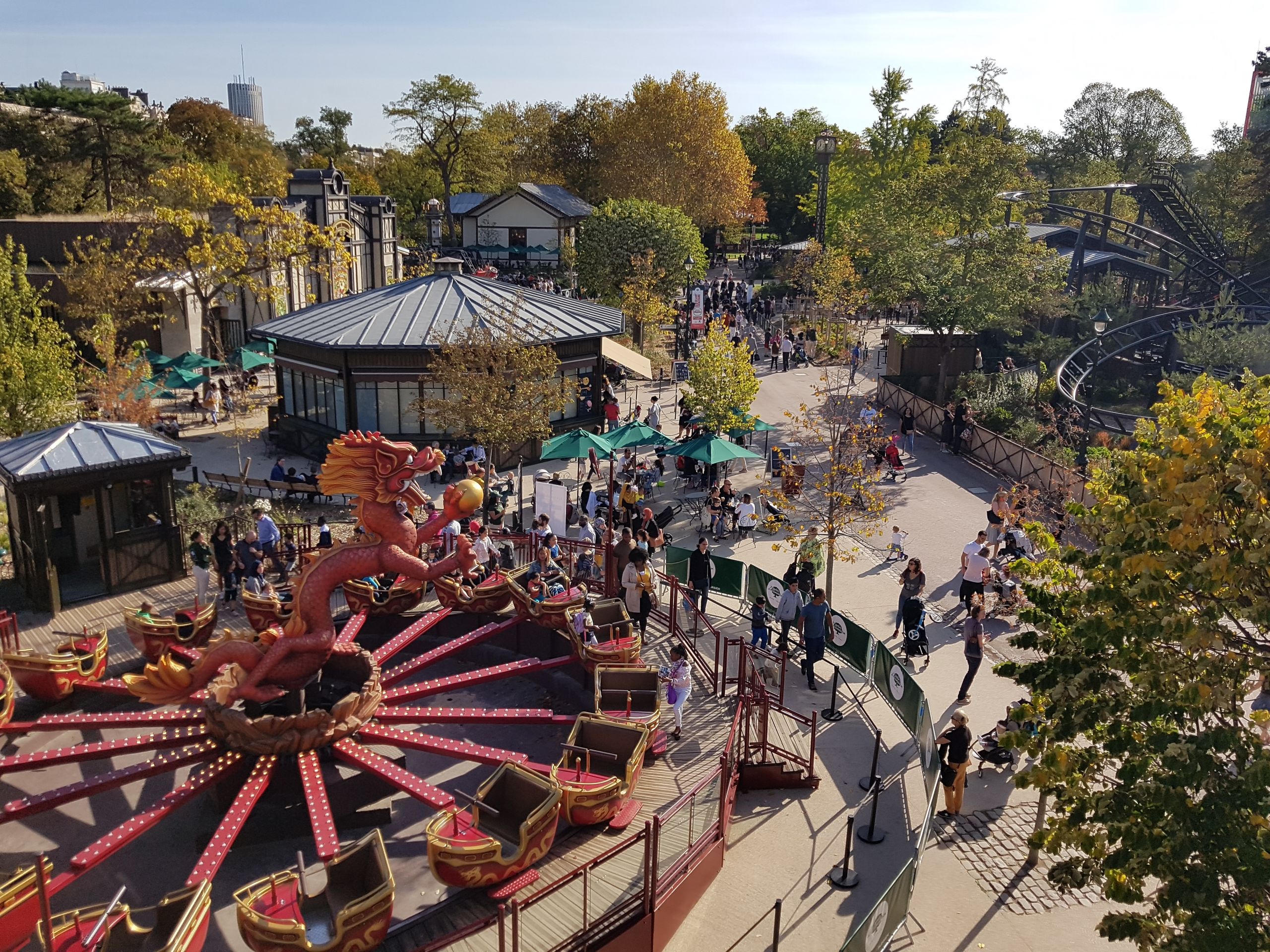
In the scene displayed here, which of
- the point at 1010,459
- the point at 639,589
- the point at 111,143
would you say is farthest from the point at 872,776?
the point at 111,143

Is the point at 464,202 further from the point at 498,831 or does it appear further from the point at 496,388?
the point at 498,831

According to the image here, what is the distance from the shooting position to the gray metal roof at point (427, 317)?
93.7 feet

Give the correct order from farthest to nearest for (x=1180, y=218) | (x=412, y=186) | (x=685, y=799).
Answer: (x=412, y=186)
(x=1180, y=218)
(x=685, y=799)

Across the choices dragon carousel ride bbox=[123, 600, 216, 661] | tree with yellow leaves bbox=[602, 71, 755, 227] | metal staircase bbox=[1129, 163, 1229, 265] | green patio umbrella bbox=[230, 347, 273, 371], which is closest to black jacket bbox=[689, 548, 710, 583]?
dragon carousel ride bbox=[123, 600, 216, 661]

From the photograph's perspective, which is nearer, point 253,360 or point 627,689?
point 627,689

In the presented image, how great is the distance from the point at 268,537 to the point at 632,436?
9538mm

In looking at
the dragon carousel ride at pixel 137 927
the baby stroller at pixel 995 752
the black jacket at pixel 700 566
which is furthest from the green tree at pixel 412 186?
the dragon carousel ride at pixel 137 927

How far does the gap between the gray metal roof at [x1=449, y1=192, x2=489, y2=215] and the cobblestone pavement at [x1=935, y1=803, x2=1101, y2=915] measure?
71109 millimetres

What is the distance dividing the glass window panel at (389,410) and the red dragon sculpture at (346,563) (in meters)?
17.8

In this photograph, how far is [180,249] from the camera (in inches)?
1508

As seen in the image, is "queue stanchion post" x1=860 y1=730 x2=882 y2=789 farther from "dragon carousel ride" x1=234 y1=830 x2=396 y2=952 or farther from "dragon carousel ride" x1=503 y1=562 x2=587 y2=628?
"dragon carousel ride" x1=234 y1=830 x2=396 y2=952

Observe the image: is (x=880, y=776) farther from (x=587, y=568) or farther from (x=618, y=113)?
(x=618, y=113)

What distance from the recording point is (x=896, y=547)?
76.0 feet

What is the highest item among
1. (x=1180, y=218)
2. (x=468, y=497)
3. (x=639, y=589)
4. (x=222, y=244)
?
(x=1180, y=218)
